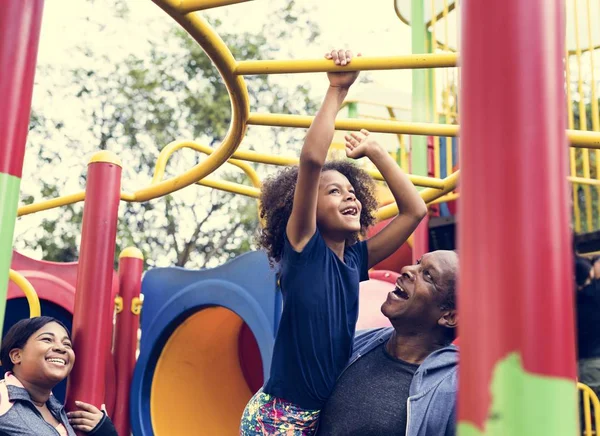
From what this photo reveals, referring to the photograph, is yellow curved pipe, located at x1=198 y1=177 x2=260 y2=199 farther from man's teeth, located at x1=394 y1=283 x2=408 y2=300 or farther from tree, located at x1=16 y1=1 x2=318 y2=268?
tree, located at x1=16 y1=1 x2=318 y2=268

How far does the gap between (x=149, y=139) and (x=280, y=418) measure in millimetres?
10199

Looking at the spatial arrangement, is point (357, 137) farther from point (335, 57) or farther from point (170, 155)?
point (170, 155)

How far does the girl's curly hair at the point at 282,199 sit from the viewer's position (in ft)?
7.95

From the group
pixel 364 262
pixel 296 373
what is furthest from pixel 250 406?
pixel 364 262

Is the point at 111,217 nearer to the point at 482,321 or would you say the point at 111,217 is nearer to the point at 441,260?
the point at 441,260

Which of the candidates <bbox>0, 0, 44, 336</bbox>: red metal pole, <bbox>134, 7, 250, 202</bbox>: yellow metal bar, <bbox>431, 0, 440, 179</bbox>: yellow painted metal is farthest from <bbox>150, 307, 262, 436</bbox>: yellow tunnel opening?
<bbox>0, 0, 44, 336</bbox>: red metal pole

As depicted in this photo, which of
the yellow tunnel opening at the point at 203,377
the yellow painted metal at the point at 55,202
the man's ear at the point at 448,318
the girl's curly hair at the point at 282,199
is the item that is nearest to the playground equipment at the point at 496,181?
the girl's curly hair at the point at 282,199

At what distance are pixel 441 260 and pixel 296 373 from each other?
531 millimetres

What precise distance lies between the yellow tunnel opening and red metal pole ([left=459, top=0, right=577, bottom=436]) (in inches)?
143

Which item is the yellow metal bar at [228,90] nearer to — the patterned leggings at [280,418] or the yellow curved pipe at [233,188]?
the yellow curved pipe at [233,188]

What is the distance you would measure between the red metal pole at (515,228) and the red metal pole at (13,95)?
0.73 meters

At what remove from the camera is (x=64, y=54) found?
1168 centimetres

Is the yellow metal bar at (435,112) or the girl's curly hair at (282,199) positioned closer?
the girl's curly hair at (282,199)

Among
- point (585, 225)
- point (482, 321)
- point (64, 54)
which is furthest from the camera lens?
point (64, 54)
